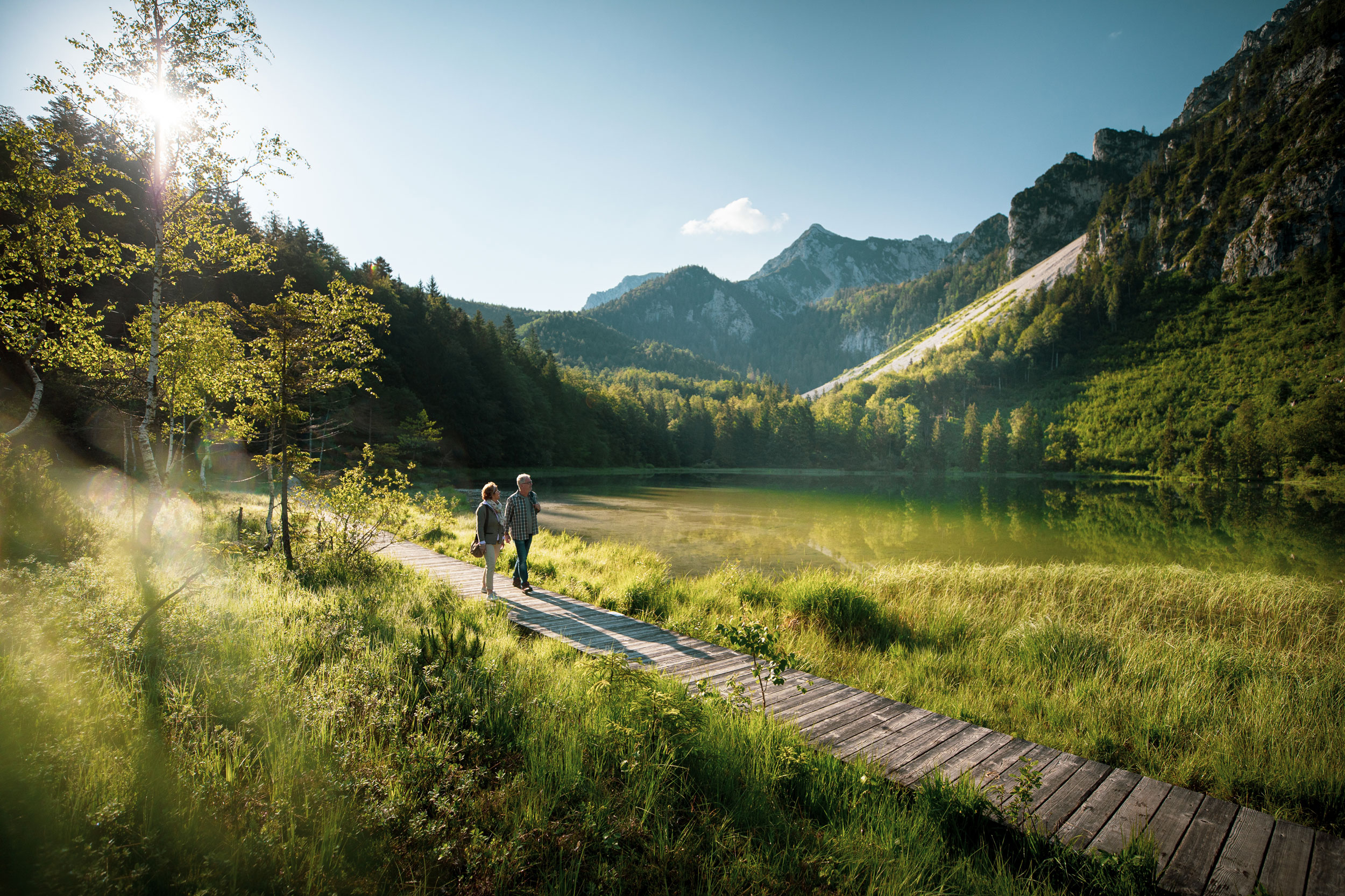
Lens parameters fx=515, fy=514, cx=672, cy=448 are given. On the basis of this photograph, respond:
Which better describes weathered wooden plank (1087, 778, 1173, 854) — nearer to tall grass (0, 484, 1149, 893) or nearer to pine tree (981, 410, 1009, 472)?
tall grass (0, 484, 1149, 893)

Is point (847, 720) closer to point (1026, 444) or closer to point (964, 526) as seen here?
point (964, 526)

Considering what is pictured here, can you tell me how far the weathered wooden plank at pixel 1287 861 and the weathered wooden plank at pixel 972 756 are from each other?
1.57m

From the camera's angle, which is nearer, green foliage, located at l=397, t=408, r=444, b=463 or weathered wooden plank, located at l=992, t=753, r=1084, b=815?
weathered wooden plank, located at l=992, t=753, r=1084, b=815

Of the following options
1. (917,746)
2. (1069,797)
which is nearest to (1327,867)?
(1069,797)

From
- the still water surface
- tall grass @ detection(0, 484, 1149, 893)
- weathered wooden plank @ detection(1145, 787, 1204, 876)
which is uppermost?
tall grass @ detection(0, 484, 1149, 893)

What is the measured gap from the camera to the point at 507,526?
9984mm

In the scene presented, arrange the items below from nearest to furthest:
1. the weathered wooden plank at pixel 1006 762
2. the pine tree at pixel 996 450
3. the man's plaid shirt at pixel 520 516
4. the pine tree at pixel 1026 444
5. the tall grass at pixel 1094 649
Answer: the weathered wooden plank at pixel 1006 762, the tall grass at pixel 1094 649, the man's plaid shirt at pixel 520 516, the pine tree at pixel 1026 444, the pine tree at pixel 996 450

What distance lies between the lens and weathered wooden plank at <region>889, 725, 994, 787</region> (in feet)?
13.5

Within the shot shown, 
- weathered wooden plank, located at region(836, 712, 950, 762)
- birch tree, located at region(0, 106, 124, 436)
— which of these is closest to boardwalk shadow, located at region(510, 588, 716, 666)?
weathered wooden plank, located at region(836, 712, 950, 762)

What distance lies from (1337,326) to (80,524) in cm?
13045

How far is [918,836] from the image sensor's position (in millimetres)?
3430

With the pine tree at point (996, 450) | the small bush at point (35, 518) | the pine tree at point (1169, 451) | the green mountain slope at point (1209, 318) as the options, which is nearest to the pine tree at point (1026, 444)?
the pine tree at point (996, 450)

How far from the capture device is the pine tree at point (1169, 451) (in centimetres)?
7356

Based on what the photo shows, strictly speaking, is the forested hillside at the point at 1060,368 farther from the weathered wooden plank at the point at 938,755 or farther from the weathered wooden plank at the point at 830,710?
the weathered wooden plank at the point at 938,755
